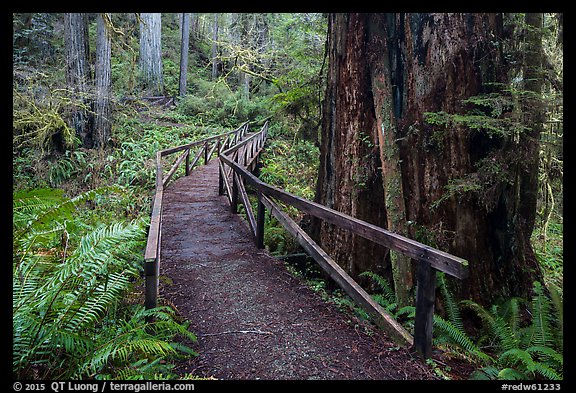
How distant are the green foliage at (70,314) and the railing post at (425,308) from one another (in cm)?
186

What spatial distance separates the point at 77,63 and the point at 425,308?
14.3 m

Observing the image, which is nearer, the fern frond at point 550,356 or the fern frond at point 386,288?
the fern frond at point 550,356

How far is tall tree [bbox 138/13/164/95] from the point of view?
71.2 feet

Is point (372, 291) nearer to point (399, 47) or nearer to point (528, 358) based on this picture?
point (528, 358)

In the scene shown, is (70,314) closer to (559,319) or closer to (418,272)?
(418,272)

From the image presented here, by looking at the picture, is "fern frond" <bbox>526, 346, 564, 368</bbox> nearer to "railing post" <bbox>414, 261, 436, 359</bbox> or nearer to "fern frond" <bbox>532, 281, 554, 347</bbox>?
"fern frond" <bbox>532, 281, 554, 347</bbox>

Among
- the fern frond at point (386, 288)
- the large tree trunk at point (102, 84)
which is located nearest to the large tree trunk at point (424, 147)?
the fern frond at point (386, 288)

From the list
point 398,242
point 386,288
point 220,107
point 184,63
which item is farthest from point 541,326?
point 184,63

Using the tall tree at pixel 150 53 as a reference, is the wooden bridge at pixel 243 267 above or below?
below

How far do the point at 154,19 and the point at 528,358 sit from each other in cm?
2435

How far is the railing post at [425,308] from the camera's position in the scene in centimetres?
276

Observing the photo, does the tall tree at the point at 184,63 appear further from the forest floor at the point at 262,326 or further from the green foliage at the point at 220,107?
the forest floor at the point at 262,326

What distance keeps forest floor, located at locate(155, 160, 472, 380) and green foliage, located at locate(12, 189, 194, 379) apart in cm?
43

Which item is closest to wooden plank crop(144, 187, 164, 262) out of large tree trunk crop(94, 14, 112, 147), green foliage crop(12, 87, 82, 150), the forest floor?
the forest floor
